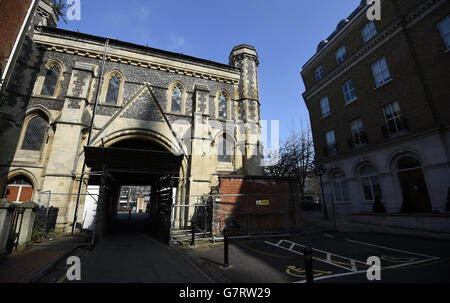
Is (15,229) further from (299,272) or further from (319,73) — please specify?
(319,73)

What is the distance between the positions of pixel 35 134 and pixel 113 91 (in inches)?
223

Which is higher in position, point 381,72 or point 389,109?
point 381,72

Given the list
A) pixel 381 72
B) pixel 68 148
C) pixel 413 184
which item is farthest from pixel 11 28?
pixel 413 184

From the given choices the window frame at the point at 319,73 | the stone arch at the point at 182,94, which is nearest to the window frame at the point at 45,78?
the stone arch at the point at 182,94

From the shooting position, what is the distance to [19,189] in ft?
37.0

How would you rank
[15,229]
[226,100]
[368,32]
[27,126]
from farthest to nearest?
[226,100]
[368,32]
[27,126]
[15,229]

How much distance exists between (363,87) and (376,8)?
265 inches

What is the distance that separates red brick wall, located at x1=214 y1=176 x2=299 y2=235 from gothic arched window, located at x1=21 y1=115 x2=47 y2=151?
12142 millimetres

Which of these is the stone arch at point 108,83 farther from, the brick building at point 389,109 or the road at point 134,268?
the brick building at point 389,109

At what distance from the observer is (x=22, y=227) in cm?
671

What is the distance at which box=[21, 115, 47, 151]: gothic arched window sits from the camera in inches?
469

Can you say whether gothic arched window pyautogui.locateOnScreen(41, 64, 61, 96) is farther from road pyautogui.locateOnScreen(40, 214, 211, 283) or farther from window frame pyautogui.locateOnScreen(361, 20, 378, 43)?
window frame pyautogui.locateOnScreen(361, 20, 378, 43)

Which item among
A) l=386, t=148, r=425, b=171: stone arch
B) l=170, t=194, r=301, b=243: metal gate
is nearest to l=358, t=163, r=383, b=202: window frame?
l=386, t=148, r=425, b=171: stone arch
